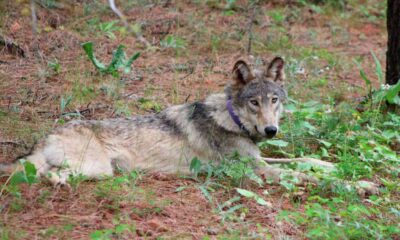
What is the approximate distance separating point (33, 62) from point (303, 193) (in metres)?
5.28

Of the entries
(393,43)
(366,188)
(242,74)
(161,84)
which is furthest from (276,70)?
(161,84)

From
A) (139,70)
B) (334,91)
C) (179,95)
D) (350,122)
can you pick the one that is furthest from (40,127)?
(334,91)

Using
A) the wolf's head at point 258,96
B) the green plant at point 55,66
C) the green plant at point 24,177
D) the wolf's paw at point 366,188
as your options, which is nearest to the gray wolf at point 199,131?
the wolf's head at point 258,96

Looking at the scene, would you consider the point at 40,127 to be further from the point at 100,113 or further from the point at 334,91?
the point at 334,91

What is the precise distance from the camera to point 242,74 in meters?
6.19

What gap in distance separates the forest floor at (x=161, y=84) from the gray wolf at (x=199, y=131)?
1.08 ft

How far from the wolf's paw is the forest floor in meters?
0.16

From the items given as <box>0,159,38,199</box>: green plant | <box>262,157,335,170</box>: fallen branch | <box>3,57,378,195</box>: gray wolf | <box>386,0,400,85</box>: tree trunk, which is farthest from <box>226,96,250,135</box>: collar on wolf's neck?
<box>386,0,400,85</box>: tree trunk

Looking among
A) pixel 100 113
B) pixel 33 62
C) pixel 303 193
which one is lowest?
pixel 303 193

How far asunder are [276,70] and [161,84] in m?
2.82

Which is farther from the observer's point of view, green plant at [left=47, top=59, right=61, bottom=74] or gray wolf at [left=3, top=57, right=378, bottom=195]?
green plant at [left=47, top=59, right=61, bottom=74]

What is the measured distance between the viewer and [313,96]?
865 cm

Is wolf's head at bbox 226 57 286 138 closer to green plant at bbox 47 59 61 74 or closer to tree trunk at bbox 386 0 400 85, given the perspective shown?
tree trunk at bbox 386 0 400 85

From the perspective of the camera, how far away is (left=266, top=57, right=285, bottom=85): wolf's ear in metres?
6.26
